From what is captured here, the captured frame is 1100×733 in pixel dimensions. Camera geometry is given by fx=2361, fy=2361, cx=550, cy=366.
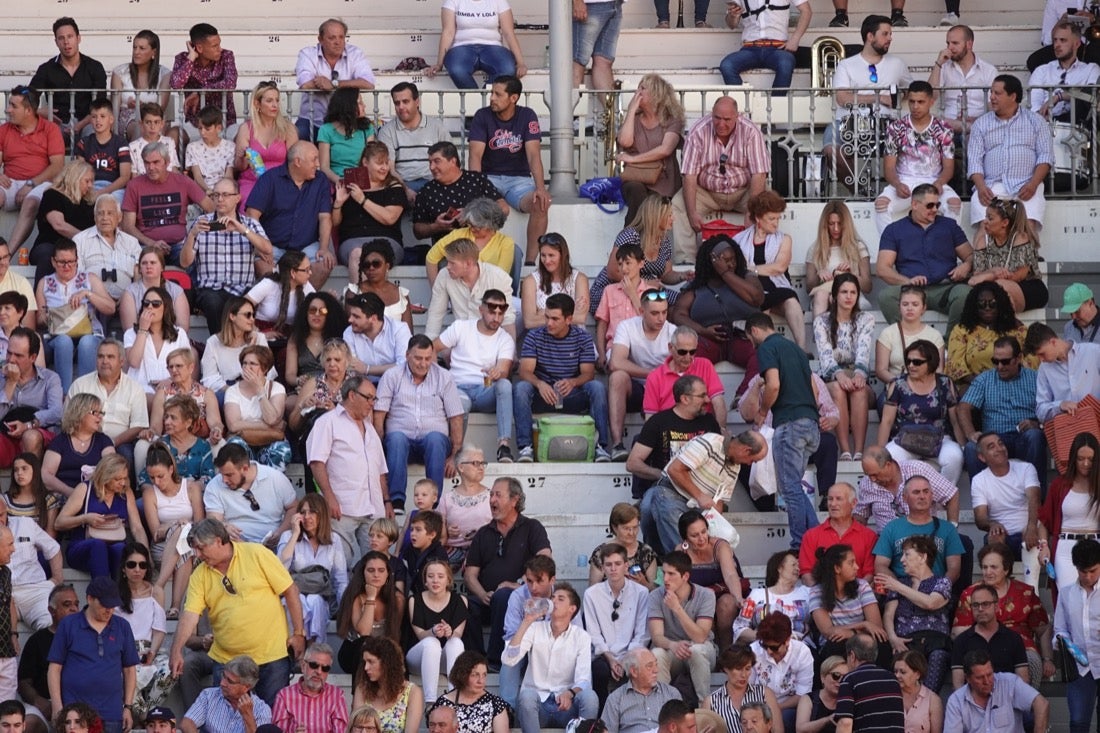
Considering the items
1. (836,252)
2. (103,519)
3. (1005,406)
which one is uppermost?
(836,252)

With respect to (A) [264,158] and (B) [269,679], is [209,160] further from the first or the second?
(B) [269,679]

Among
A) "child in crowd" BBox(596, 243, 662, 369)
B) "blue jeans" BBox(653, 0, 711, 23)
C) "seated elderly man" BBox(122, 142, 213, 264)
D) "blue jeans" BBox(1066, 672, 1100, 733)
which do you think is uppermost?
"blue jeans" BBox(653, 0, 711, 23)

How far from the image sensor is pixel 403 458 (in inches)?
527

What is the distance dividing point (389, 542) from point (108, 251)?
3438 millimetres

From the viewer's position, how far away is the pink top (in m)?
15.9

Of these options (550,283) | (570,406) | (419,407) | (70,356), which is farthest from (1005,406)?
(70,356)

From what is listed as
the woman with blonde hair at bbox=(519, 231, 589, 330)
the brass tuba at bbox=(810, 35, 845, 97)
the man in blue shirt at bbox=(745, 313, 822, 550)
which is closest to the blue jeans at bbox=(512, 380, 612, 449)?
the woman with blonde hair at bbox=(519, 231, 589, 330)

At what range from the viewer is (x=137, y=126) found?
16484 mm

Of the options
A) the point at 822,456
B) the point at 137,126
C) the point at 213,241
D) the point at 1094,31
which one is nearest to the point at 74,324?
the point at 213,241

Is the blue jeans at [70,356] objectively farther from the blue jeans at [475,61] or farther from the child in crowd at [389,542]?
the blue jeans at [475,61]

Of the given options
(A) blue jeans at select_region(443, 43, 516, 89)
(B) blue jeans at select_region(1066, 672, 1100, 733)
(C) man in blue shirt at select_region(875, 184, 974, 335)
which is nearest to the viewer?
(B) blue jeans at select_region(1066, 672, 1100, 733)

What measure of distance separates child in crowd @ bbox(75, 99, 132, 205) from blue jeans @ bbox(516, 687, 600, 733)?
220 inches

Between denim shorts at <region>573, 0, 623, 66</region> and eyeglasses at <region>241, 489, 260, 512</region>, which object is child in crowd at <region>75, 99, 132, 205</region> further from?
eyeglasses at <region>241, 489, 260, 512</region>

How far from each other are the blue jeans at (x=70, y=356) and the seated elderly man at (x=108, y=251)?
65 cm
